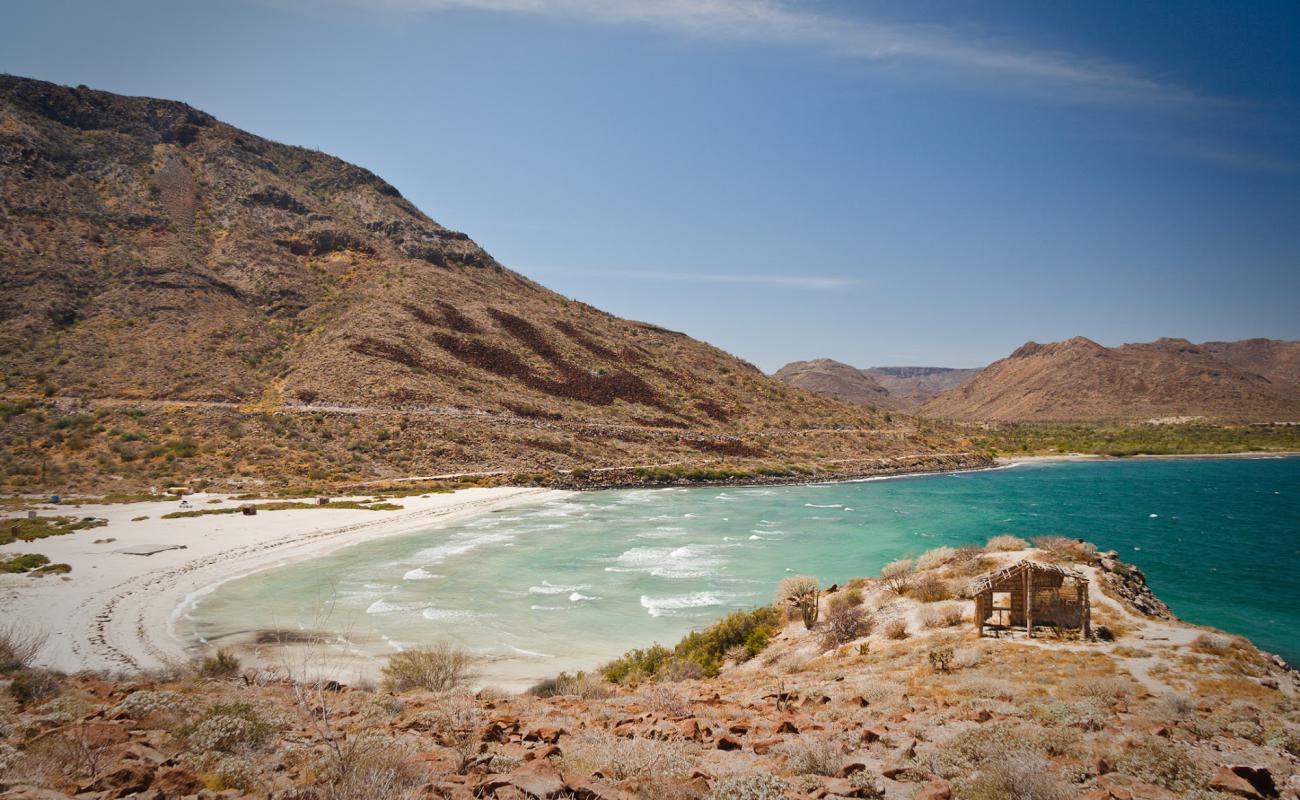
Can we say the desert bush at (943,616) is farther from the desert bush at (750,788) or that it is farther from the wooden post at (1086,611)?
the desert bush at (750,788)

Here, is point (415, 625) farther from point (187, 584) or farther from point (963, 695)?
point (963, 695)

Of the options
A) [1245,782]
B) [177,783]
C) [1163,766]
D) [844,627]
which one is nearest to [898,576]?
[844,627]

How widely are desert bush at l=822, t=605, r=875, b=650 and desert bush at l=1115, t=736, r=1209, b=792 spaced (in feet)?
25.2

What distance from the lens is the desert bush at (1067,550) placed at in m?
17.6

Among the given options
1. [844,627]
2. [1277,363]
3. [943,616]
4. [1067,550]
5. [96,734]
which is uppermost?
[1277,363]

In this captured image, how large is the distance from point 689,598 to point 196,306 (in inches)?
2250

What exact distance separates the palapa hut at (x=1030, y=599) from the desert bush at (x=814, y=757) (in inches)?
293

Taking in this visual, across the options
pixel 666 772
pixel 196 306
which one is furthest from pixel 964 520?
pixel 196 306

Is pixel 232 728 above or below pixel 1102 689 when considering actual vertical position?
above

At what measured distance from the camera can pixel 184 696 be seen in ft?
26.1

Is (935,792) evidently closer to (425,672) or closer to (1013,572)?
(425,672)

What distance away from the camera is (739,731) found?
25.7 feet

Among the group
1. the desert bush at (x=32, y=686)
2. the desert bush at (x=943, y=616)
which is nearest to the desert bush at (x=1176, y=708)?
the desert bush at (x=943, y=616)

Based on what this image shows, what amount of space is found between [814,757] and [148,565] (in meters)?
21.9
